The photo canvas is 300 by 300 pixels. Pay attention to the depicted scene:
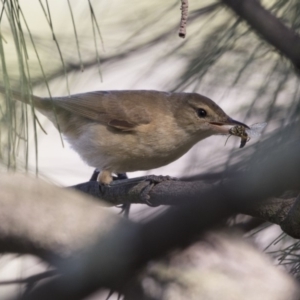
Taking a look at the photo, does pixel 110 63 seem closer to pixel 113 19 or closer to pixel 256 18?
pixel 113 19

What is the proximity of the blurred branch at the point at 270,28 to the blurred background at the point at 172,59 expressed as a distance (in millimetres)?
105

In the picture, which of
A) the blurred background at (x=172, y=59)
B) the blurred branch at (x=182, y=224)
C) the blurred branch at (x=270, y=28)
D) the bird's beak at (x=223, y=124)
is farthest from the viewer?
the bird's beak at (x=223, y=124)

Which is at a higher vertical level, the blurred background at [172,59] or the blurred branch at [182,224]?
the blurred background at [172,59]

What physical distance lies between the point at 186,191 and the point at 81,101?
147cm

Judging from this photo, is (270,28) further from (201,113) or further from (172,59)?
(201,113)

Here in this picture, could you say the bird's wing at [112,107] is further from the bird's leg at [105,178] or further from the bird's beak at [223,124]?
the bird's beak at [223,124]

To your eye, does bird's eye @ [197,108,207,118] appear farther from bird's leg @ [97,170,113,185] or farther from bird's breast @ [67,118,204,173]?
bird's leg @ [97,170,113,185]

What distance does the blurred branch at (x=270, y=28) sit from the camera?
5.93 feet

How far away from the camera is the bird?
258 centimetres

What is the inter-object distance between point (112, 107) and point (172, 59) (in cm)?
69

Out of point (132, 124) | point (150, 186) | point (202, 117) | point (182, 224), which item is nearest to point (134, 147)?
point (132, 124)

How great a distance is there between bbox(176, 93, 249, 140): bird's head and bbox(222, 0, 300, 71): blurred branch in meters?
0.49

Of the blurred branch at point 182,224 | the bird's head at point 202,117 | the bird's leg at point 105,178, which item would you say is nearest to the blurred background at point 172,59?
the bird's head at point 202,117

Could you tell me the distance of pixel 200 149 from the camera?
263cm
